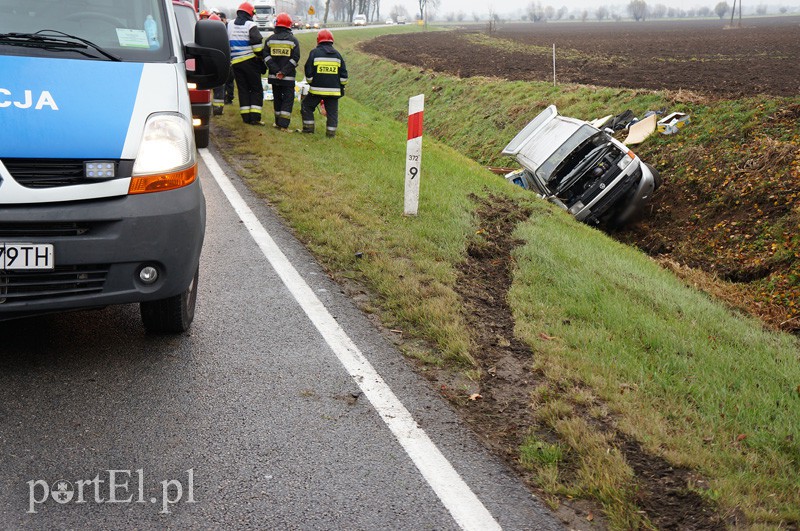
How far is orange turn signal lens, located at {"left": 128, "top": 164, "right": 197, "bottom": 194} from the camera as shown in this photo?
4.06 meters

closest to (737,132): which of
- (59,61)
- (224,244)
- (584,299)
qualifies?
(584,299)

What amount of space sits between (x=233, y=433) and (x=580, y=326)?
268 centimetres

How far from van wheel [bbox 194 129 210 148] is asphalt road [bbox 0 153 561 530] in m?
6.82

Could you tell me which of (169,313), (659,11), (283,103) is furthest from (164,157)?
(659,11)

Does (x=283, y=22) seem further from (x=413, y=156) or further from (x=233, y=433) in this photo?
(x=233, y=433)

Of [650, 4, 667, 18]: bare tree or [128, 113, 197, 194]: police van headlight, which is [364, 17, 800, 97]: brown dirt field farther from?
[650, 4, 667, 18]: bare tree

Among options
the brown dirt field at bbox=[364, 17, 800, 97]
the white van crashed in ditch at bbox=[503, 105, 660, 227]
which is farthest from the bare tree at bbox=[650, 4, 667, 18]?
the white van crashed in ditch at bbox=[503, 105, 660, 227]

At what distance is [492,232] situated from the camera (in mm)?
8375

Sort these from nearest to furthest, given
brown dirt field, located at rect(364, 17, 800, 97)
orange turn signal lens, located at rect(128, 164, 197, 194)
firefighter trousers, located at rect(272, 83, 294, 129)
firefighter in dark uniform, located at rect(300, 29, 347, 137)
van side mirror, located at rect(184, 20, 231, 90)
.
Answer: orange turn signal lens, located at rect(128, 164, 197, 194) < van side mirror, located at rect(184, 20, 231, 90) < firefighter in dark uniform, located at rect(300, 29, 347, 137) < firefighter trousers, located at rect(272, 83, 294, 129) < brown dirt field, located at rect(364, 17, 800, 97)

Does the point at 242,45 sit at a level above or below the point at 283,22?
below

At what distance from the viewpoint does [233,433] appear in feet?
12.6

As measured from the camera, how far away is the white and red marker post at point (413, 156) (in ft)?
27.1

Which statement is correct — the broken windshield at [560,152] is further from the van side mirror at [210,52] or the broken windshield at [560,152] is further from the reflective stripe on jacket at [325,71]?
the van side mirror at [210,52]

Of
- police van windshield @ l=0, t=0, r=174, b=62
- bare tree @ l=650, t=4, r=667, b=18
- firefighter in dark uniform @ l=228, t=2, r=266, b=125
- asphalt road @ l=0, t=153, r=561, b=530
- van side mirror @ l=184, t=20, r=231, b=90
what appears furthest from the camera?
bare tree @ l=650, t=4, r=667, b=18
